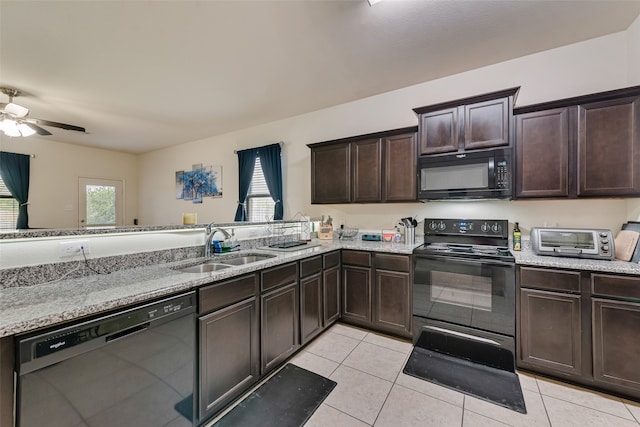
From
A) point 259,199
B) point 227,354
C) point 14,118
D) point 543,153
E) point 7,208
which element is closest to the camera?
point 227,354

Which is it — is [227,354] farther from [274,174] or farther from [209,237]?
[274,174]

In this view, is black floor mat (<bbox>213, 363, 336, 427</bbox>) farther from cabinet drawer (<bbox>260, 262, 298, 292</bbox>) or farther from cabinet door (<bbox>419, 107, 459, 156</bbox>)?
cabinet door (<bbox>419, 107, 459, 156</bbox>)

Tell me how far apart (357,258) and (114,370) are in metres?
2.12

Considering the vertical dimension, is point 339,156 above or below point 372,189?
above

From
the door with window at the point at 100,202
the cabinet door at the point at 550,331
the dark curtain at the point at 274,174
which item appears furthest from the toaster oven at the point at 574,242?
the door with window at the point at 100,202

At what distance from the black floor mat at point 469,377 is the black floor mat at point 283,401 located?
30.2 inches

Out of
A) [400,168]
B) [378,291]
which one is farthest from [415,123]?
[378,291]

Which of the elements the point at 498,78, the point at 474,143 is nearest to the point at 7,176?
the point at 474,143

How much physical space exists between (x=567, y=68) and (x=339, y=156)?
230 cm

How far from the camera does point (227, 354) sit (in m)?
1.66

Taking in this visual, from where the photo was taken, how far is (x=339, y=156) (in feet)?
10.5

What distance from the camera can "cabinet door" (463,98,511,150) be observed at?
2.28m

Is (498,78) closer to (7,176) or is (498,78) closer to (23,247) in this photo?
(23,247)

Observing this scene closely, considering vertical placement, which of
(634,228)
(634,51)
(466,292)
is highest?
(634,51)
